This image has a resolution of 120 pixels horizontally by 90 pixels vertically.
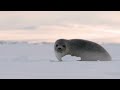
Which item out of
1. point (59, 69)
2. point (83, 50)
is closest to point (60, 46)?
point (83, 50)

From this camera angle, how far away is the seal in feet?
29.9

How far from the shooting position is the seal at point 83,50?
29.9 feet

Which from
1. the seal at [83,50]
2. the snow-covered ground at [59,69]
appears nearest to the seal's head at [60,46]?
the seal at [83,50]

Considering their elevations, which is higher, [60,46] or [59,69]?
[60,46]

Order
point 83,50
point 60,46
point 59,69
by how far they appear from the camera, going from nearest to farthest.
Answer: point 59,69, point 60,46, point 83,50

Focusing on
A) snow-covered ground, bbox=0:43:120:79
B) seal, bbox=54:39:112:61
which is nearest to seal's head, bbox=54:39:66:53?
seal, bbox=54:39:112:61

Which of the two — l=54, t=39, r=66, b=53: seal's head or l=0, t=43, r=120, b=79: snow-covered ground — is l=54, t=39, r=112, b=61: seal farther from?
l=0, t=43, r=120, b=79: snow-covered ground

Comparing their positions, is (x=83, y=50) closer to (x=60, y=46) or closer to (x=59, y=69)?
(x=60, y=46)

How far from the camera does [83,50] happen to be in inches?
370
